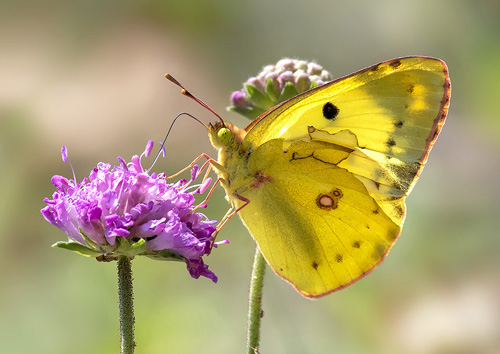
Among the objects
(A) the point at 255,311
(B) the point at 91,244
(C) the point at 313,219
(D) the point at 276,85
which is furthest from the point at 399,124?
(B) the point at 91,244

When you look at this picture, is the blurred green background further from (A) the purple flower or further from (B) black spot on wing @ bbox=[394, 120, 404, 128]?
(A) the purple flower

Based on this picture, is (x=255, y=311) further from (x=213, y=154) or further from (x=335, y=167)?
(x=213, y=154)

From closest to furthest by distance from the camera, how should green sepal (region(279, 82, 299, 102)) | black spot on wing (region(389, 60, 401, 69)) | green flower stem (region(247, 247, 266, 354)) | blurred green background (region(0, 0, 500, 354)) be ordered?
1. green flower stem (region(247, 247, 266, 354))
2. black spot on wing (region(389, 60, 401, 69))
3. green sepal (region(279, 82, 299, 102))
4. blurred green background (region(0, 0, 500, 354))

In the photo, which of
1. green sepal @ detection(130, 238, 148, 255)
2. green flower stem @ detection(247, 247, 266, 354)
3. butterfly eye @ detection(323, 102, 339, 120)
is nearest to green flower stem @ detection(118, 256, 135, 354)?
green sepal @ detection(130, 238, 148, 255)

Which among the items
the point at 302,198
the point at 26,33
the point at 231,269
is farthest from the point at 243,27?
the point at 302,198

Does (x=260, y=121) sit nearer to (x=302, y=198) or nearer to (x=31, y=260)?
(x=302, y=198)

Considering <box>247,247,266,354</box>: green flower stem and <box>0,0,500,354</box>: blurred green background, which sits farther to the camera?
<box>0,0,500,354</box>: blurred green background
